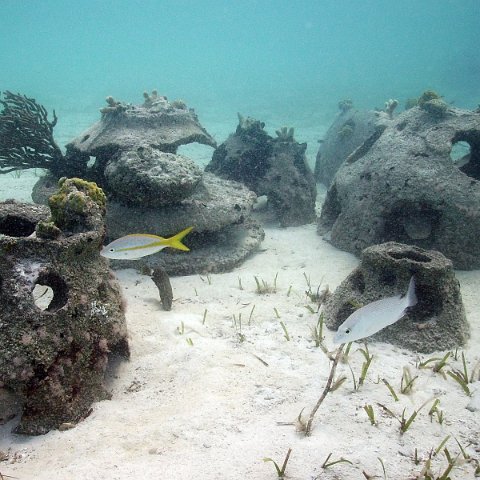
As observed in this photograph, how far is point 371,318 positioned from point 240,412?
1319 mm

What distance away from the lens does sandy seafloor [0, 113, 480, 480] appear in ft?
8.13

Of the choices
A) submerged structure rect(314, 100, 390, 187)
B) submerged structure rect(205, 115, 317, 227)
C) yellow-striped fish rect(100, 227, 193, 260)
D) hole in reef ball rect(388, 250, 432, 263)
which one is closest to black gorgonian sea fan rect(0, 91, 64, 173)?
→ submerged structure rect(205, 115, 317, 227)

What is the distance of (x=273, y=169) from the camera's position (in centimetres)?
930

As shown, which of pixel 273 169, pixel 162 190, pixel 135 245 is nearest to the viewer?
pixel 135 245

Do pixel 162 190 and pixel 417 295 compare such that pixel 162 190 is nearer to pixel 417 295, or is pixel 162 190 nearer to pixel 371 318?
pixel 417 295

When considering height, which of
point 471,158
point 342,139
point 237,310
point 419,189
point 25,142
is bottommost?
point 237,310

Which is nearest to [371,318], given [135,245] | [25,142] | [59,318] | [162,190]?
[135,245]

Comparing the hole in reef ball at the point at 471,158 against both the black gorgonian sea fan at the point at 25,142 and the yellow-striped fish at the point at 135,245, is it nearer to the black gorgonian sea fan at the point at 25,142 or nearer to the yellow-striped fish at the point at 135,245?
the yellow-striped fish at the point at 135,245

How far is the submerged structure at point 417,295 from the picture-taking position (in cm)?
417

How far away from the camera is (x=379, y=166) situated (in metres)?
7.23

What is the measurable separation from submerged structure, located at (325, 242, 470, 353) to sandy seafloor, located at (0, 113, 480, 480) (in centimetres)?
19

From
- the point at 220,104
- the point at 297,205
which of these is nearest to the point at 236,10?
the point at 220,104

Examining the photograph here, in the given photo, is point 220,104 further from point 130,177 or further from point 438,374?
point 438,374

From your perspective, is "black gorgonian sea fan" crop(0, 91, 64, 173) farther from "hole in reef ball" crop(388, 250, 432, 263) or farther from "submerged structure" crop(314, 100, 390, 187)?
"submerged structure" crop(314, 100, 390, 187)
